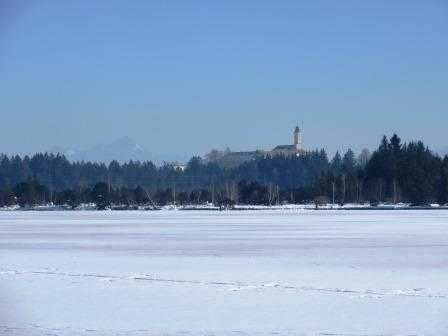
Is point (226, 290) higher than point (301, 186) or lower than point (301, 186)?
lower

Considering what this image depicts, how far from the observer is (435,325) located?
1255 centimetres

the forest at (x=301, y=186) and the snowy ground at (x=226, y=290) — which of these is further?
the forest at (x=301, y=186)

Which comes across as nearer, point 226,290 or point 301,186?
point 226,290

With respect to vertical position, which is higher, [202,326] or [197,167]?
[197,167]

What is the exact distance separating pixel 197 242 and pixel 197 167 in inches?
6124

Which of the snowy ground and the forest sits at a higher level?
the forest

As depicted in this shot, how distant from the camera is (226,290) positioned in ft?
53.8

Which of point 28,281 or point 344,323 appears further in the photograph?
point 28,281

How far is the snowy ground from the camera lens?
1269cm

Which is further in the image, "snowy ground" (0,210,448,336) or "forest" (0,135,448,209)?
"forest" (0,135,448,209)

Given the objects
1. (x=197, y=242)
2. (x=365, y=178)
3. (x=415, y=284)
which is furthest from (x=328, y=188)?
(x=415, y=284)

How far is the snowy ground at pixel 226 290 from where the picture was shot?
12.7 meters

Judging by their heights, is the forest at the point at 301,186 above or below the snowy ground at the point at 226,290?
above

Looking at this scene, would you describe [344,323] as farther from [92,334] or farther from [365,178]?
[365,178]
